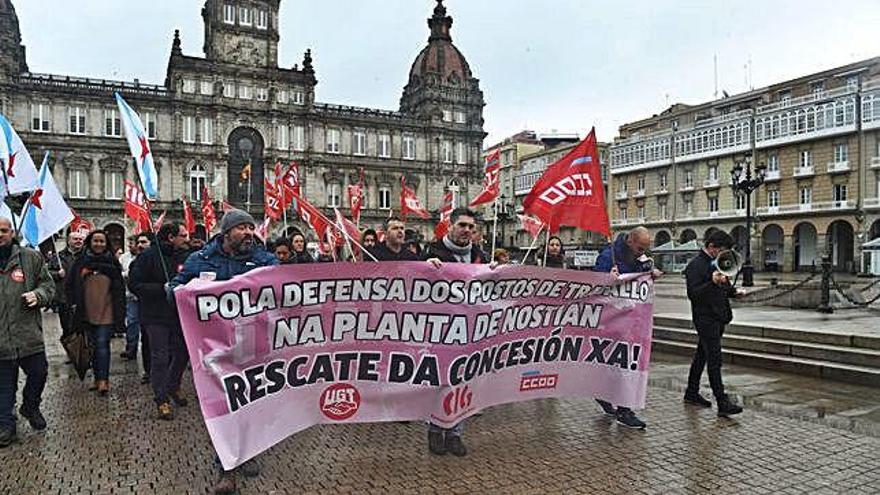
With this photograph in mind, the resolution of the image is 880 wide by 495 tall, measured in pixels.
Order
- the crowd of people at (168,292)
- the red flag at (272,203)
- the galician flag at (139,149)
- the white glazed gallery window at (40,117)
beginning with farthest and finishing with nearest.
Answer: the white glazed gallery window at (40,117) → the red flag at (272,203) → the galician flag at (139,149) → the crowd of people at (168,292)

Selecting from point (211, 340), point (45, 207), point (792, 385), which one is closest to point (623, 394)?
point (792, 385)

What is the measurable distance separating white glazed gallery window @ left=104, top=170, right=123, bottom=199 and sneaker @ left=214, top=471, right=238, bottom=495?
183 feet

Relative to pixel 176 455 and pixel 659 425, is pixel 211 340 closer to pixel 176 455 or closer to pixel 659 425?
pixel 176 455

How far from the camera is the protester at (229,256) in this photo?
5.00 metres

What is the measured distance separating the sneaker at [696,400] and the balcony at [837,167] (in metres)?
49.3

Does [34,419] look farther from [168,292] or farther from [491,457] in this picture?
[491,457]

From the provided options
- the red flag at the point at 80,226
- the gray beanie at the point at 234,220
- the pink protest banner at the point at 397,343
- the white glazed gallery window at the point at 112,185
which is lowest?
the pink protest banner at the point at 397,343

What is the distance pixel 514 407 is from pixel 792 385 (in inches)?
147

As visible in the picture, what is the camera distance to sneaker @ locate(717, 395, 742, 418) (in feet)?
21.4

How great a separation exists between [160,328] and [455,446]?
352cm

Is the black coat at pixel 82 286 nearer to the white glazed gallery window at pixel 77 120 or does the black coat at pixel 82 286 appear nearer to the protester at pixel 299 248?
the protester at pixel 299 248

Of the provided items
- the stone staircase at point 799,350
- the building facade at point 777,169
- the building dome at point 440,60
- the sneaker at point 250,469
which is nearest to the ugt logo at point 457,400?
the sneaker at point 250,469

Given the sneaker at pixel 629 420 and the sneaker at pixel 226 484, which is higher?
the sneaker at pixel 226 484

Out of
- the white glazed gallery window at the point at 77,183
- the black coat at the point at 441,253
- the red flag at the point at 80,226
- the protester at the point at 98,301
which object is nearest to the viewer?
the black coat at the point at 441,253
